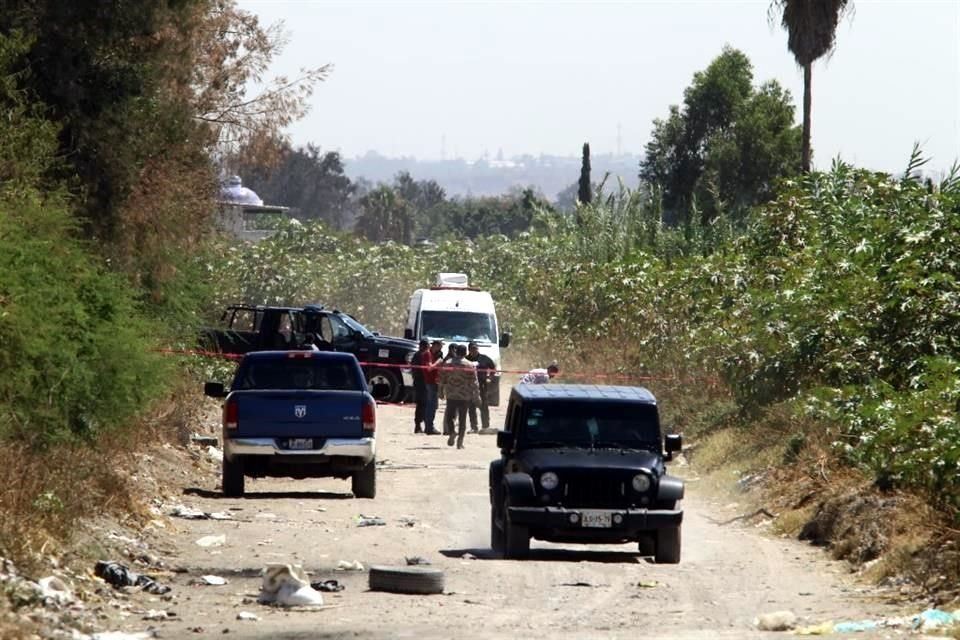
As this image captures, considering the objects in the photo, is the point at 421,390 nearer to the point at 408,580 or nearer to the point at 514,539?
the point at 514,539

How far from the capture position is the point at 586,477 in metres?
17.9

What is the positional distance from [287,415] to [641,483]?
653 centimetres

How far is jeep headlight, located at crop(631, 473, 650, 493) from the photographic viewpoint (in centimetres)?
1792

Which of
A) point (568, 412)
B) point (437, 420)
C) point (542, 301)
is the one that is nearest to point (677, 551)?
point (568, 412)

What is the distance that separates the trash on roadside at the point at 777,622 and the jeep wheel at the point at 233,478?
10664 mm

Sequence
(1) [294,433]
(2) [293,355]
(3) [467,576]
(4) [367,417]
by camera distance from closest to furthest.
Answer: (3) [467,576] → (1) [294,433] → (4) [367,417] → (2) [293,355]

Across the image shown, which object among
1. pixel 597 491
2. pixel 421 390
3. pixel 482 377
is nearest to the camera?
pixel 597 491

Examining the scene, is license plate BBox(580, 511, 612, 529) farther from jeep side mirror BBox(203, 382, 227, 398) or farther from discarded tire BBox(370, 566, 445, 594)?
jeep side mirror BBox(203, 382, 227, 398)

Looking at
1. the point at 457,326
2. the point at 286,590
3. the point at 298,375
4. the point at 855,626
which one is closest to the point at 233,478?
the point at 298,375

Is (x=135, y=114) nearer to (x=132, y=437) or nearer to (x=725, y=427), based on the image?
(x=132, y=437)

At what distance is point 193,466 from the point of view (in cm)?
2684

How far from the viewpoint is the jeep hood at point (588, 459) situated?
58.9 feet

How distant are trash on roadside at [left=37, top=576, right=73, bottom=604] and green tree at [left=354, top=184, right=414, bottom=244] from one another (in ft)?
519

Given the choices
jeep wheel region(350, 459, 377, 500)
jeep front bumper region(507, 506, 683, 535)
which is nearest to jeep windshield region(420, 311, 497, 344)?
jeep wheel region(350, 459, 377, 500)
